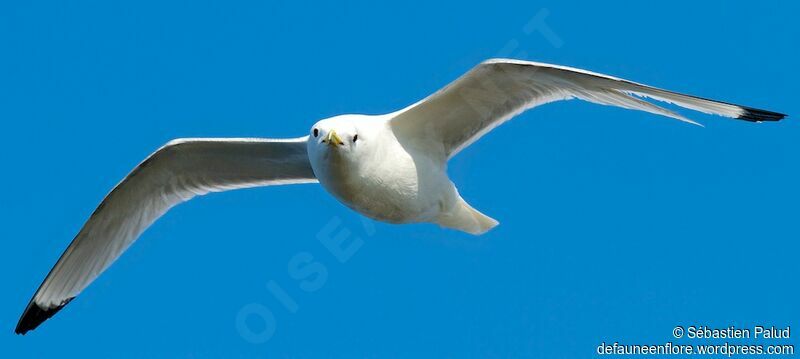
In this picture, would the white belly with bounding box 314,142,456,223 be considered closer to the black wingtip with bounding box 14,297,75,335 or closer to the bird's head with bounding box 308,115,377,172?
the bird's head with bounding box 308,115,377,172

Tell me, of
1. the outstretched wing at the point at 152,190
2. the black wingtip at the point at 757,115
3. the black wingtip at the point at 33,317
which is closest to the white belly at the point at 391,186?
the outstretched wing at the point at 152,190

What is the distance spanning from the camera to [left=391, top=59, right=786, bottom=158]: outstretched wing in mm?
7273

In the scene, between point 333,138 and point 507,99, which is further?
point 507,99

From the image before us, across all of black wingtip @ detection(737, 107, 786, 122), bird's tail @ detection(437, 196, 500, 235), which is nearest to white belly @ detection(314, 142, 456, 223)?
bird's tail @ detection(437, 196, 500, 235)

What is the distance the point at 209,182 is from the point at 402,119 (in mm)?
1805

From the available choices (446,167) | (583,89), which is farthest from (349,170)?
(583,89)

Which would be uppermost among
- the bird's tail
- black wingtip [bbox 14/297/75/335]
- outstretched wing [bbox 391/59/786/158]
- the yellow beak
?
outstretched wing [bbox 391/59/786/158]

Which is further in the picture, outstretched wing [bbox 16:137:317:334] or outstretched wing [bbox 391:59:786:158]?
outstretched wing [bbox 16:137:317:334]

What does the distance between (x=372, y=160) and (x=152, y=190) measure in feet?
7.16

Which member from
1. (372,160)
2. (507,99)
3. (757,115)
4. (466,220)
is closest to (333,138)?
(372,160)

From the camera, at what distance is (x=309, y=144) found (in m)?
7.42

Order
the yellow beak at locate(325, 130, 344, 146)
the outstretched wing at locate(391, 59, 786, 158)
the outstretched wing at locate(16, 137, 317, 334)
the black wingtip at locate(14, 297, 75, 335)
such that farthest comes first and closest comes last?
the black wingtip at locate(14, 297, 75, 335), the outstretched wing at locate(16, 137, 317, 334), the outstretched wing at locate(391, 59, 786, 158), the yellow beak at locate(325, 130, 344, 146)

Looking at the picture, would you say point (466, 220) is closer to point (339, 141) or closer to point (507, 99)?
point (507, 99)

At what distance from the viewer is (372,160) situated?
24.2 feet
